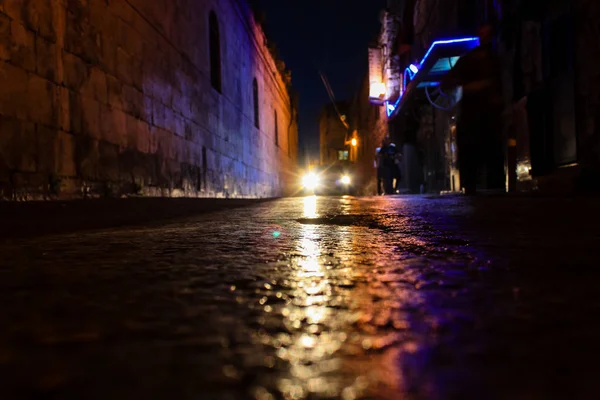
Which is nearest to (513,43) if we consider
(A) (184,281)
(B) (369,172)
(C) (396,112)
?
(C) (396,112)

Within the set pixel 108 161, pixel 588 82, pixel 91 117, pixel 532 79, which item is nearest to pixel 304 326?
pixel 91 117

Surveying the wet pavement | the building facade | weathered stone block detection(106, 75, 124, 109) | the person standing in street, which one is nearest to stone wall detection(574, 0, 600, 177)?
the building facade

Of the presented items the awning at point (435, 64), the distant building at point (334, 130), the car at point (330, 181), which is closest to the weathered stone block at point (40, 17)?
the awning at point (435, 64)

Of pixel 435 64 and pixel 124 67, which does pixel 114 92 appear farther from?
pixel 435 64

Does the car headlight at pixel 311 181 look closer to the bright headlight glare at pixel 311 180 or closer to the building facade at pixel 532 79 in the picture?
the bright headlight glare at pixel 311 180

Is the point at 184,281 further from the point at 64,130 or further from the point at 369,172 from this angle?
the point at 369,172

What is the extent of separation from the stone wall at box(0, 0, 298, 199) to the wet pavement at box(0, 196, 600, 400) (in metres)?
2.39

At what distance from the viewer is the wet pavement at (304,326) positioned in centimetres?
42

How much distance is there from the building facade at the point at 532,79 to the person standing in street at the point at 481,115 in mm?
338

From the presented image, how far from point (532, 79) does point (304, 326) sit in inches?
283

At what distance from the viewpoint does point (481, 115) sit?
327 inches

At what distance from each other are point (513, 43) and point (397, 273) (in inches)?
295

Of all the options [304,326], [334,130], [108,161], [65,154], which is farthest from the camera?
[334,130]

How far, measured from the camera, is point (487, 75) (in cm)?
792
